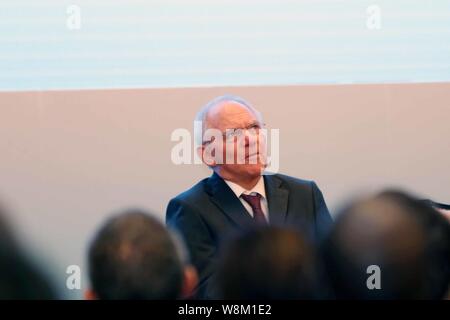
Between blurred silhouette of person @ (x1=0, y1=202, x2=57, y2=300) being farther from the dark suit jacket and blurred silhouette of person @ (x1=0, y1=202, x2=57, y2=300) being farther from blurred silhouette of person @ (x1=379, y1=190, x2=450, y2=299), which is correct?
blurred silhouette of person @ (x1=379, y1=190, x2=450, y2=299)

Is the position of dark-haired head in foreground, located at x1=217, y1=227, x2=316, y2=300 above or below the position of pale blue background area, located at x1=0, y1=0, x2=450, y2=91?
below

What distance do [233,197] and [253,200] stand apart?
69mm

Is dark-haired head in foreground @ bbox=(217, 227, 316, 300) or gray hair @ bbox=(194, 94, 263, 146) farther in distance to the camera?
gray hair @ bbox=(194, 94, 263, 146)

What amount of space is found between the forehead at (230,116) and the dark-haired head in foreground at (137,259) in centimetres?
86

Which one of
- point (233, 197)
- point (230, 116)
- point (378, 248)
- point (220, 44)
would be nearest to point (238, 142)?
point (230, 116)

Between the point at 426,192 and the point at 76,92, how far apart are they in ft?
4.25

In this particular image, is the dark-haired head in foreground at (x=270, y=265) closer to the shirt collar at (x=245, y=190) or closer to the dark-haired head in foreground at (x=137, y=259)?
the dark-haired head in foreground at (x=137, y=259)

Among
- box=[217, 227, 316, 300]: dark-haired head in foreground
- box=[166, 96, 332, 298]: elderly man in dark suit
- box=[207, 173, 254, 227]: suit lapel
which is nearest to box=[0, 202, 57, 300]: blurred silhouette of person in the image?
box=[217, 227, 316, 300]: dark-haired head in foreground

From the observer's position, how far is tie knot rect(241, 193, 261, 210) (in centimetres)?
221

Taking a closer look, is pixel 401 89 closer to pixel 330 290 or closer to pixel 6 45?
pixel 330 290

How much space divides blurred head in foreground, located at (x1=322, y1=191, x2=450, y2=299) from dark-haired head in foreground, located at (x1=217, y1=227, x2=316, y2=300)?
0.05 meters

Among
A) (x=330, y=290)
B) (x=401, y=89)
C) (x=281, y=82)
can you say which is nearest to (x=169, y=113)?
(x=281, y=82)

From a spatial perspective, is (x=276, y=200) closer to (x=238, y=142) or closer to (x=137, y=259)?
(x=238, y=142)

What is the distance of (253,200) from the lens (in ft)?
7.28
